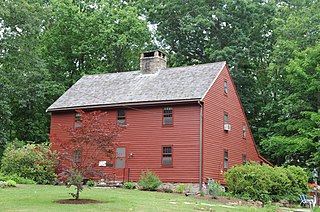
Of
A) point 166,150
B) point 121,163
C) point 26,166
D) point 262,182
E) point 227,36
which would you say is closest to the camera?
point 262,182

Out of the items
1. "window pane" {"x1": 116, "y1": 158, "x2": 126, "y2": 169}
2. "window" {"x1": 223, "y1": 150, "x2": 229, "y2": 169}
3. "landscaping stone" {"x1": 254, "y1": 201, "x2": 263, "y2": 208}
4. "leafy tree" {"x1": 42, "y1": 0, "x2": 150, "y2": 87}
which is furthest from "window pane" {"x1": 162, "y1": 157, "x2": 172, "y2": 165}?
"leafy tree" {"x1": 42, "y1": 0, "x2": 150, "y2": 87}

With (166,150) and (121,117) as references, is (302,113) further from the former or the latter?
(121,117)

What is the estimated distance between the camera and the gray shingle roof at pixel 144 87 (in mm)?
25625

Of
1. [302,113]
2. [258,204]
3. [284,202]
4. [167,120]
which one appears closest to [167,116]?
[167,120]

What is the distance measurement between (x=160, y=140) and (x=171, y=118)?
136 cm

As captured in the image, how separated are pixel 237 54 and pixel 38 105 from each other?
1713cm

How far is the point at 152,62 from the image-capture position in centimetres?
2931

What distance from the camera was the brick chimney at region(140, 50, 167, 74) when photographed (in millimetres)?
29188

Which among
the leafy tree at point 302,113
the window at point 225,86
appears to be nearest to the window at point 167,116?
the window at point 225,86

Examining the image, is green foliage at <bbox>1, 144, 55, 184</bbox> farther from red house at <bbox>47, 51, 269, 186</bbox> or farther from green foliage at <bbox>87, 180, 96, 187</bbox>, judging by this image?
red house at <bbox>47, 51, 269, 186</bbox>

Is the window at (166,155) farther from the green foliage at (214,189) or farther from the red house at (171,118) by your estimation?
the green foliage at (214,189)

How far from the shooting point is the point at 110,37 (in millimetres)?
38438

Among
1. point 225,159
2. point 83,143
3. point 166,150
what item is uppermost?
point 166,150

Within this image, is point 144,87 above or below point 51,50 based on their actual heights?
below
